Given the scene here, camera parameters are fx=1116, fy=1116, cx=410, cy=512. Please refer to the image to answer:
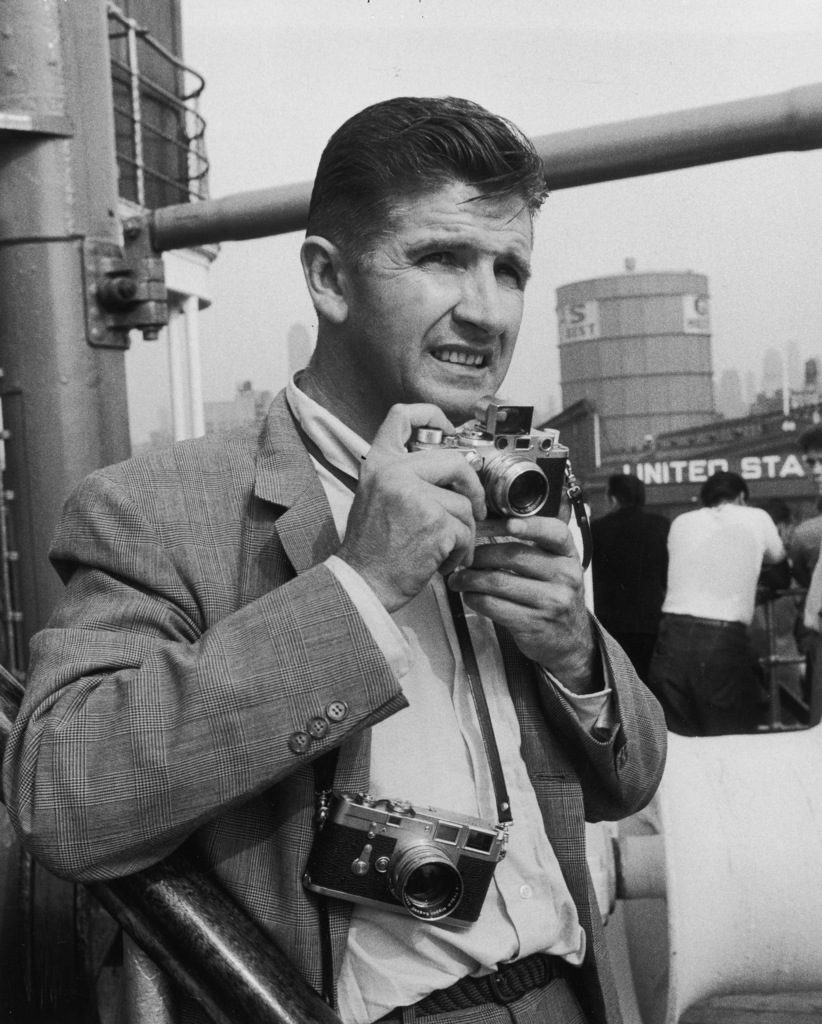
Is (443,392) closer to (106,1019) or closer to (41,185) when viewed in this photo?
(106,1019)

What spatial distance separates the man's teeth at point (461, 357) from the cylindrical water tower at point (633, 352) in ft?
18.3

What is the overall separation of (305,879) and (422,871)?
0.14 meters

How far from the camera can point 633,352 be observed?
811 centimetres

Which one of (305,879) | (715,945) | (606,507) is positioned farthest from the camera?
(606,507)

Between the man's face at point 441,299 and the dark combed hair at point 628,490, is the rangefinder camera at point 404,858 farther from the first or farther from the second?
the dark combed hair at point 628,490

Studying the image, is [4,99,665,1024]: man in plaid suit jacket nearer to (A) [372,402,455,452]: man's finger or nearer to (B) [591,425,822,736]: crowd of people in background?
(A) [372,402,455,452]: man's finger

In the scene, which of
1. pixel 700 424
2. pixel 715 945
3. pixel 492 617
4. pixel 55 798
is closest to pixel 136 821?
pixel 55 798

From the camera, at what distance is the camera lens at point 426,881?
4.27 ft

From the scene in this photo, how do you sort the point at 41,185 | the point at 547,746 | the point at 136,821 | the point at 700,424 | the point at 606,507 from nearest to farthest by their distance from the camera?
the point at 136,821
the point at 547,746
the point at 41,185
the point at 606,507
the point at 700,424

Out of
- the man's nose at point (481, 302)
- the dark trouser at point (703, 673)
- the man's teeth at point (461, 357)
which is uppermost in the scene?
the man's nose at point (481, 302)

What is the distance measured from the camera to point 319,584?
4.08 ft

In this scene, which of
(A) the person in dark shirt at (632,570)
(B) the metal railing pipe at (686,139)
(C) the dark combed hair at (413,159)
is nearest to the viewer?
(C) the dark combed hair at (413,159)

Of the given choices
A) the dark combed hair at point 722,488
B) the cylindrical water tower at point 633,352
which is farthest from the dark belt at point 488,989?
the cylindrical water tower at point 633,352

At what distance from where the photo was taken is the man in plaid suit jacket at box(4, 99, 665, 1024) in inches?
46.9
